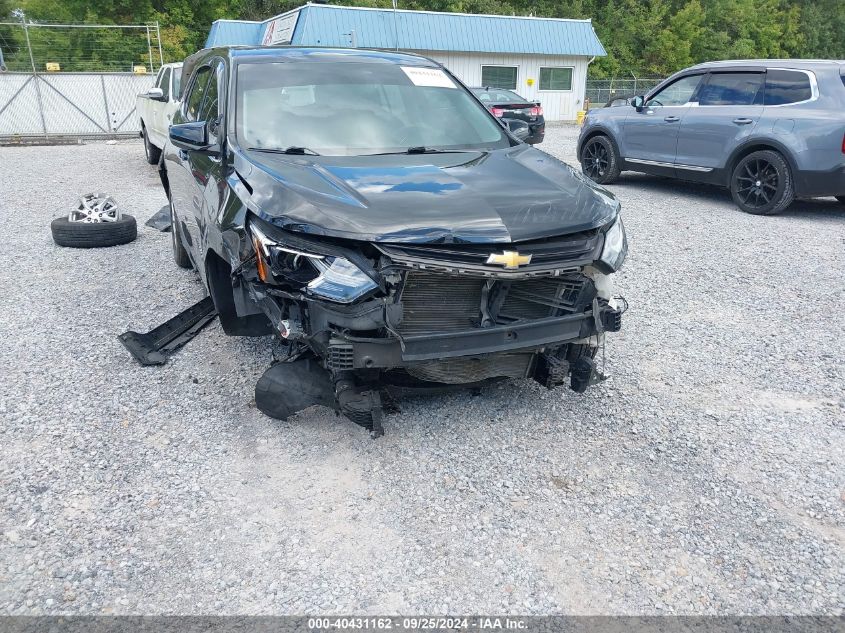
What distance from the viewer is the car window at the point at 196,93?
5363 mm

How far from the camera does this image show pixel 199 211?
15.1ft

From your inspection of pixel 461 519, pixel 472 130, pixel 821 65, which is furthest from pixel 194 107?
pixel 821 65

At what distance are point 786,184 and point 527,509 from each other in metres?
7.49

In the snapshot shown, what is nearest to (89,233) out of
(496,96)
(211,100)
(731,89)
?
(211,100)

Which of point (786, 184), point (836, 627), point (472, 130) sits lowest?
point (836, 627)

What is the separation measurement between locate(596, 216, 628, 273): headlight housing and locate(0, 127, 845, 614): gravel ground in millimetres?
937

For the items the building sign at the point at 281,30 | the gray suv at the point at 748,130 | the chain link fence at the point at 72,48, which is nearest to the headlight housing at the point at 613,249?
the gray suv at the point at 748,130

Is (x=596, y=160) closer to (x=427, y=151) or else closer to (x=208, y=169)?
(x=427, y=151)

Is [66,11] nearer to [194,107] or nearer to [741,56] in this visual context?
[194,107]

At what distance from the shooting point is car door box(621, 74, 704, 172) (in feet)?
33.3

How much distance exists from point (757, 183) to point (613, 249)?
6.69m

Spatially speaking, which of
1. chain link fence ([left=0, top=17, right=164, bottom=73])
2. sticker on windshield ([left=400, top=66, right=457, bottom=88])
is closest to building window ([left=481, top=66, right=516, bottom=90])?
chain link fence ([left=0, top=17, right=164, bottom=73])

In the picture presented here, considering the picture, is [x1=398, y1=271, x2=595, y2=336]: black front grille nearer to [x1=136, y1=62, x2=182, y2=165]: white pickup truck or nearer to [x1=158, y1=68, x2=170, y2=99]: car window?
[x1=136, y1=62, x2=182, y2=165]: white pickup truck

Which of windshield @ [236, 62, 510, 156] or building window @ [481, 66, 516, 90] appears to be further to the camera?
building window @ [481, 66, 516, 90]
